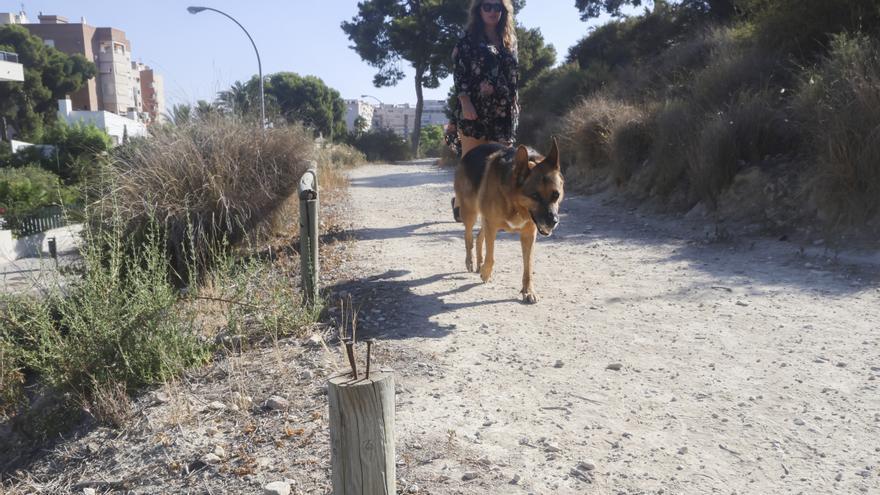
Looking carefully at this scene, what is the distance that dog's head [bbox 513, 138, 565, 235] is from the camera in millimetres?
4238

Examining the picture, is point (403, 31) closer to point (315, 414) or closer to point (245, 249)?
point (245, 249)

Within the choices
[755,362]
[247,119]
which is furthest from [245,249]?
[755,362]

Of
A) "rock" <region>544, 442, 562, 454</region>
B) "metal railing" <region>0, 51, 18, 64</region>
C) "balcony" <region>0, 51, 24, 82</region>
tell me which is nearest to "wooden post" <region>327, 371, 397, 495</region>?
"rock" <region>544, 442, 562, 454</region>

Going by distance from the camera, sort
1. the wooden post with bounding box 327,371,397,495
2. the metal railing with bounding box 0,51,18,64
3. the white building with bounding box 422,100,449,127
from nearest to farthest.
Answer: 1. the wooden post with bounding box 327,371,397,495
2. the metal railing with bounding box 0,51,18,64
3. the white building with bounding box 422,100,449,127

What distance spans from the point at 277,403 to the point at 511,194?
236cm

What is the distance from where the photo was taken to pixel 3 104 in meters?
46.1

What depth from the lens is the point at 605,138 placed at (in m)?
11.0

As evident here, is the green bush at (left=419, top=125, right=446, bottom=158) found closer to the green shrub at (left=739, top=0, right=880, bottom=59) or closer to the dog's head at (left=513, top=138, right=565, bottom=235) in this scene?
the green shrub at (left=739, top=0, right=880, bottom=59)

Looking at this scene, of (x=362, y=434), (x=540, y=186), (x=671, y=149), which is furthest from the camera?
(x=671, y=149)

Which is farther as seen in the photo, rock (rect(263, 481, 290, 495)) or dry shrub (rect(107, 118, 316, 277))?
dry shrub (rect(107, 118, 316, 277))

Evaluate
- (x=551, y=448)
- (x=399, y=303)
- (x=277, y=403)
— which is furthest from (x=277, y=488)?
(x=399, y=303)

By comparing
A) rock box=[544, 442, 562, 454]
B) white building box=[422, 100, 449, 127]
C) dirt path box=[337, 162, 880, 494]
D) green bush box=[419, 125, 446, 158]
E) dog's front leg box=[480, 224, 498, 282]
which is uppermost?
white building box=[422, 100, 449, 127]

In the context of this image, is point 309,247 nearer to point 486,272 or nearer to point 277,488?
point 486,272

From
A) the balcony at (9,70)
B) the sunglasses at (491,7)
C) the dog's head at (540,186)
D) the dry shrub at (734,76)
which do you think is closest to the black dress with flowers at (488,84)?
the sunglasses at (491,7)
